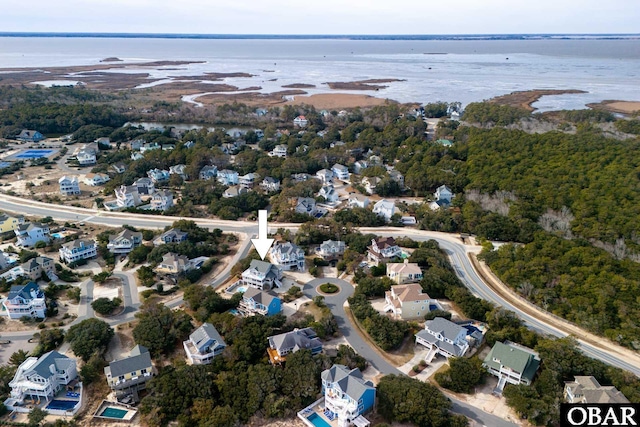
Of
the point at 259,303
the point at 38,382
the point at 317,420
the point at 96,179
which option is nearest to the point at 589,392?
the point at 317,420

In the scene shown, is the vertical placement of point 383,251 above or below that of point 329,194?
below

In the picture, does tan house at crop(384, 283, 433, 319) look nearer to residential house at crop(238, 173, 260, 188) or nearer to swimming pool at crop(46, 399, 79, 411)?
swimming pool at crop(46, 399, 79, 411)

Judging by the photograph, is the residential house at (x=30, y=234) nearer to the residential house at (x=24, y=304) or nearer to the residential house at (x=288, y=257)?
the residential house at (x=24, y=304)

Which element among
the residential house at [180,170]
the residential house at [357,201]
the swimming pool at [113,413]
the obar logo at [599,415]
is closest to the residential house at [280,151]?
the residential house at [180,170]

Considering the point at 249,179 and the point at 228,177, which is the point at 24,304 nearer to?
the point at 249,179

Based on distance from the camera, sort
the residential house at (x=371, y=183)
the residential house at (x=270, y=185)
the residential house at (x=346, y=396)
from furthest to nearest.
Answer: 1. the residential house at (x=270, y=185)
2. the residential house at (x=371, y=183)
3. the residential house at (x=346, y=396)

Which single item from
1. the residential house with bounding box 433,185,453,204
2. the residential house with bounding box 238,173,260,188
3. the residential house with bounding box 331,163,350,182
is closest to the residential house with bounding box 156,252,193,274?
the residential house with bounding box 238,173,260,188
